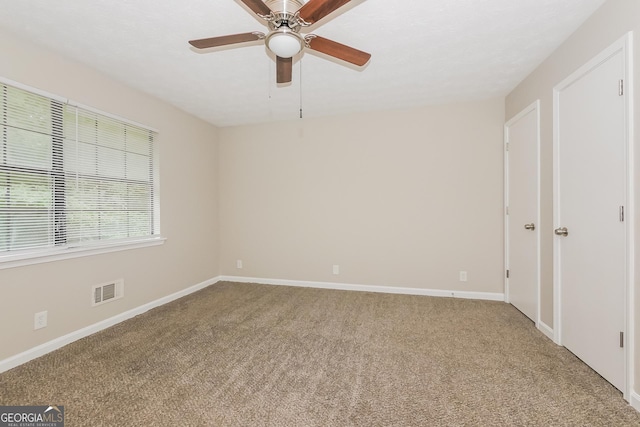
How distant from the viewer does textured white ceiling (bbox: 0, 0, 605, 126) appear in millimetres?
1854

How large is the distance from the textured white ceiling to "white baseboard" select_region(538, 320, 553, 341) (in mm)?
2378

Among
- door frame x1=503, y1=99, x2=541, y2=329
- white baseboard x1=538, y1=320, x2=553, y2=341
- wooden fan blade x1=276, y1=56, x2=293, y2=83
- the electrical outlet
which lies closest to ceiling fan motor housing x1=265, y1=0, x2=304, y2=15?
wooden fan blade x1=276, y1=56, x2=293, y2=83

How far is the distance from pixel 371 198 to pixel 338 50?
2340 millimetres

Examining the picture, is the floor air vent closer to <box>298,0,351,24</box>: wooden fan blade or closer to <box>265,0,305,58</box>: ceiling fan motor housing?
<box>265,0,305,58</box>: ceiling fan motor housing

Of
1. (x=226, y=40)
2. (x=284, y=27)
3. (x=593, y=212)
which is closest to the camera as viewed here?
(x=284, y=27)

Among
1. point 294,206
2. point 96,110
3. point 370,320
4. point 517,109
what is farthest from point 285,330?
point 517,109

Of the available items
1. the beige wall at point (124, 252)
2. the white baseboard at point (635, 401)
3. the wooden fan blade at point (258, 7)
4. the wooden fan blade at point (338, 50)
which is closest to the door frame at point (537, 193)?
the white baseboard at point (635, 401)

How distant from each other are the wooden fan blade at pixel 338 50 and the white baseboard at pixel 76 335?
9.98ft

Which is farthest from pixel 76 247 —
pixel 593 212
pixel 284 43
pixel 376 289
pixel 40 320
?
pixel 593 212

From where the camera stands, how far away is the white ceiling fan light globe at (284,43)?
1.52 m

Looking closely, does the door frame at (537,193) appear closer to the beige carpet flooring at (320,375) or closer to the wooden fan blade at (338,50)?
the beige carpet flooring at (320,375)

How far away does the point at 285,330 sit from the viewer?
268 centimetres

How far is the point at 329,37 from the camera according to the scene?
85.5 inches

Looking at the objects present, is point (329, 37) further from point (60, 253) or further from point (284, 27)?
point (60, 253)
